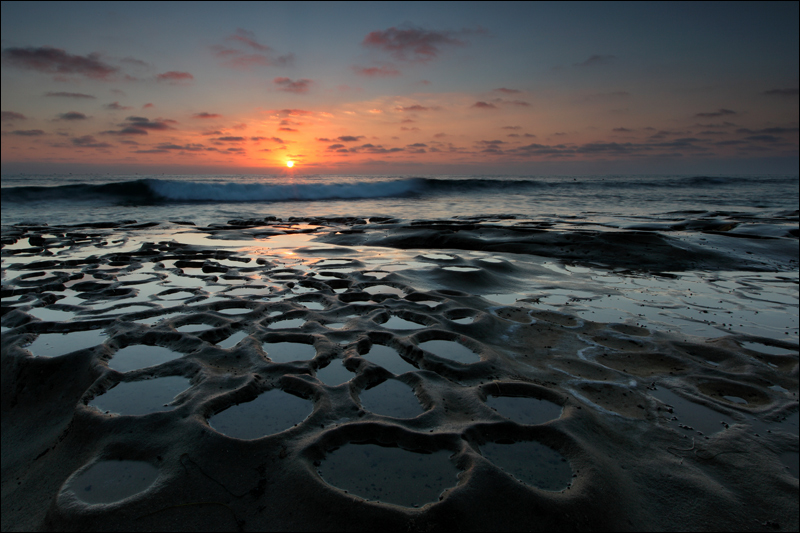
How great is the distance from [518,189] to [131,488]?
99.5 feet

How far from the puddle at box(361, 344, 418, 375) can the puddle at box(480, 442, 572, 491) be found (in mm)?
841

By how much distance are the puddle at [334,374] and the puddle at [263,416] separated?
0.22 meters

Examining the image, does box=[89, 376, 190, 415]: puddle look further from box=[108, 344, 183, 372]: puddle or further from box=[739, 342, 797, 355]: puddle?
box=[739, 342, 797, 355]: puddle

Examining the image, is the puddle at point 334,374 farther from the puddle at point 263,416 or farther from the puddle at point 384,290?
the puddle at point 384,290

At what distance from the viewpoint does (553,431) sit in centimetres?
201

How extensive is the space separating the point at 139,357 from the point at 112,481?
1212mm

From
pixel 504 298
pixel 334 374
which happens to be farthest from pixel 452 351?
pixel 504 298

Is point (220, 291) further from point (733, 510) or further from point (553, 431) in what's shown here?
point (733, 510)

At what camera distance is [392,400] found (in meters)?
2.31

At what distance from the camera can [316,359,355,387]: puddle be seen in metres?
2.47

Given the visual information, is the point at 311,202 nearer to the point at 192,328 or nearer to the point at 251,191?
the point at 251,191

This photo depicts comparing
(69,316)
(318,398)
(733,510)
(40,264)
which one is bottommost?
(733,510)

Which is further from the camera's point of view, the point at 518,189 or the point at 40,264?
the point at 518,189

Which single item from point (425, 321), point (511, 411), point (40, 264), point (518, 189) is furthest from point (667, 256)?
point (518, 189)
